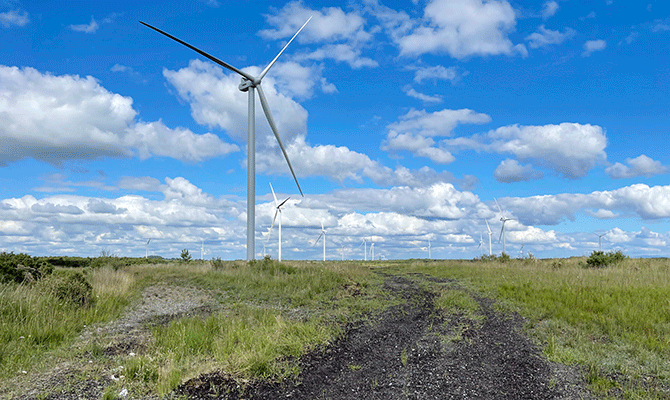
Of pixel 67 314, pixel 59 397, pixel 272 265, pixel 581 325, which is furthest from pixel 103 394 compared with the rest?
pixel 272 265

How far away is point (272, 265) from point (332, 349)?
1794cm

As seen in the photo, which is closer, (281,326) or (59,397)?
(59,397)

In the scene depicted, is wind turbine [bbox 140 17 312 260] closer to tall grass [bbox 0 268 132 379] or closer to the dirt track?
tall grass [bbox 0 268 132 379]

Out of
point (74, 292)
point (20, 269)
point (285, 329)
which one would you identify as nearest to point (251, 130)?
point (20, 269)

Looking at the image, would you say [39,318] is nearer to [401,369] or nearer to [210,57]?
[401,369]

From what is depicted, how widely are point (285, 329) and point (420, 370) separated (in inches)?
159

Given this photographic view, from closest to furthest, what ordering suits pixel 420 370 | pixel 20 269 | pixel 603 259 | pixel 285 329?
pixel 420 370 < pixel 285 329 < pixel 20 269 < pixel 603 259

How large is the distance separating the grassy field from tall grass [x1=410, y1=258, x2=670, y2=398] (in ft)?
0.10

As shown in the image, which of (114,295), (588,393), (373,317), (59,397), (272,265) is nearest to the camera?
(59,397)

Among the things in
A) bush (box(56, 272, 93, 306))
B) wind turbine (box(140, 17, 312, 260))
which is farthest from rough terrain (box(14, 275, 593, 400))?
wind turbine (box(140, 17, 312, 260))

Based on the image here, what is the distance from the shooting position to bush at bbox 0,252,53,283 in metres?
16.8

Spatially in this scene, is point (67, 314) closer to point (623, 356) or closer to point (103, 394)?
point (103, 394)

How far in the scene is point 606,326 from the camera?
12.2m

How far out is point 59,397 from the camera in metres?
7.80
